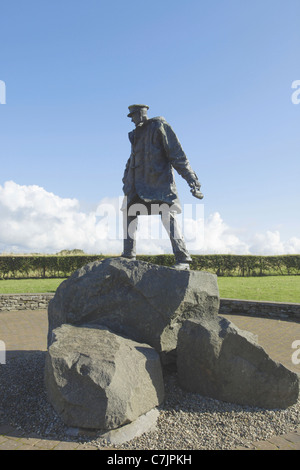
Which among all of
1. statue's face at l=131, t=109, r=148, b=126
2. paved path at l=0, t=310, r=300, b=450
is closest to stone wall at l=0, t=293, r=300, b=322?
paved path at l=0, t=310, r=300, b=450

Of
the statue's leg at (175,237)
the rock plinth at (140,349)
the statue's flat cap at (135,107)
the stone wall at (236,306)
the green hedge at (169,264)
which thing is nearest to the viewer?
the rock plinth at (140,349)

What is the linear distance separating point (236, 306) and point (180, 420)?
6520mm

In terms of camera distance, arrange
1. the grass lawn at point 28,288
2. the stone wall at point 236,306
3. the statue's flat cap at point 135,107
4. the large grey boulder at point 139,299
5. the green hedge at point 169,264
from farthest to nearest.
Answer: the green hedge at point 169,264 < the grass lawn at point 28,288 < the stone wall at point 236,306 < the statue's flat cap at point 135,107 < the large grey boulder at point 139,299

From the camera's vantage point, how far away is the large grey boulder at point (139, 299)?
4.05 m

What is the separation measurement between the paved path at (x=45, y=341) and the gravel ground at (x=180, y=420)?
10 cm

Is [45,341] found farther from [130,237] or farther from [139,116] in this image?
[139,116]

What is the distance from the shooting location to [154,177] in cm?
533

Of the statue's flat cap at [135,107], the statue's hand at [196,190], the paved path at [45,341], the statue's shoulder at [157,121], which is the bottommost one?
the paved path at [45,341]

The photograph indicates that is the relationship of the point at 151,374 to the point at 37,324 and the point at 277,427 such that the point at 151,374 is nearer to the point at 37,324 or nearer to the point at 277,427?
the point at 277,427

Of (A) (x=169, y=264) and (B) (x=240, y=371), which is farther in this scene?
(A) (x=169, y=264)

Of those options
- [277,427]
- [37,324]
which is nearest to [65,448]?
[277,427]

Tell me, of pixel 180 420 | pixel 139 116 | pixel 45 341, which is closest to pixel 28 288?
pixel 45 341

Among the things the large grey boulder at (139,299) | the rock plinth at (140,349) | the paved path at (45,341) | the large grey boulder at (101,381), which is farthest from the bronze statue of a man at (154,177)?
the paved path at (45,341)

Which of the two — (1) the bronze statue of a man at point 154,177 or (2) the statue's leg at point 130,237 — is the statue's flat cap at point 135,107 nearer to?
(1) the bronze statue of a man at point 154,177
